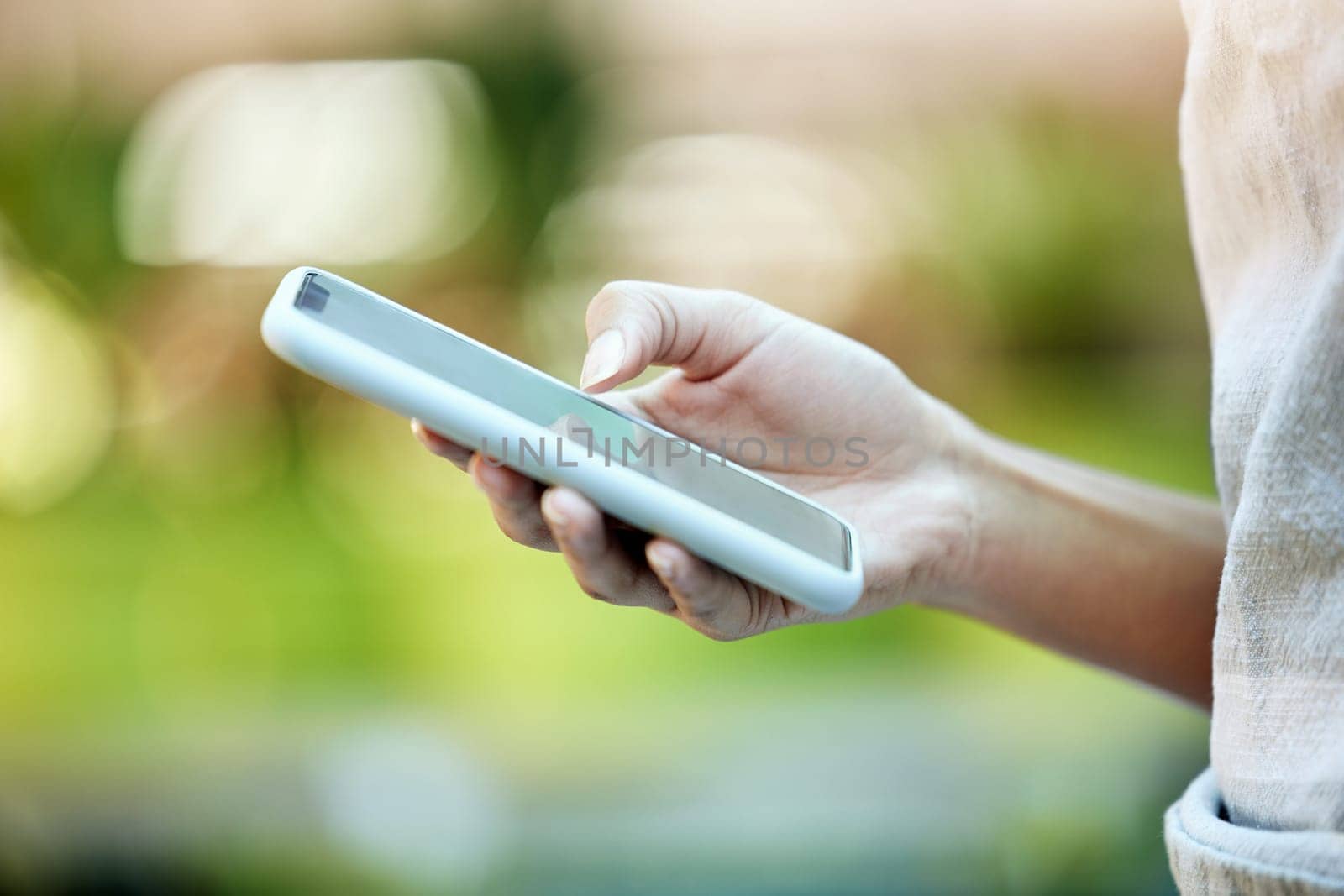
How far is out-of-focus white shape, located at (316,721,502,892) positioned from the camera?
1.87 m

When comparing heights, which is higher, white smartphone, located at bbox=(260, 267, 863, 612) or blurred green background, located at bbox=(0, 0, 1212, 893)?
white smartphone, located at bbox=(260, 267, 863, 612)

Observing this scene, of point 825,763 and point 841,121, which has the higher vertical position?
point 841,121

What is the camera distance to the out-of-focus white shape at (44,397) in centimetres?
199

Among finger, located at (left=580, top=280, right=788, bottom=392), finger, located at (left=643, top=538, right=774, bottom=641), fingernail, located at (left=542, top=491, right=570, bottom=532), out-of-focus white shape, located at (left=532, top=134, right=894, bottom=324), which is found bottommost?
out-of-focus white shape, located at (left=532, top=134, right=894, bottom=324)

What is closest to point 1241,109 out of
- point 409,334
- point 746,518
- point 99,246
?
point 746,518

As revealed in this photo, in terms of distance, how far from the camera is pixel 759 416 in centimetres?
74

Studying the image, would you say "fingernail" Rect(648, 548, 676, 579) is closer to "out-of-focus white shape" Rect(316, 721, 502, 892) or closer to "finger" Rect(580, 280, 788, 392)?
"finger" Rect(580, 280, 788, 392)

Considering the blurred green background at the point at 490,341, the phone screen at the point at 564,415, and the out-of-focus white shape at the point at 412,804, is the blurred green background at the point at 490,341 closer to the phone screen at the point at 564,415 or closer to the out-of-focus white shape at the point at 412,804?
the out-of-focus white shape at the point at 412,804

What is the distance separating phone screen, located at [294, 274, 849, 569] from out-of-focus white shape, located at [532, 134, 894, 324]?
54.8 inches

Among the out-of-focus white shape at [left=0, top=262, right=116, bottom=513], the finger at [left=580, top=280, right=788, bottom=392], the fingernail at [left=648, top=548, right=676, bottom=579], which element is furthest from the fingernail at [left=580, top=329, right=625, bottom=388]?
the out-of-focus white shape at [left=0, top=262, right=116, bottom=513]

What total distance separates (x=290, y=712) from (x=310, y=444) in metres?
0.48

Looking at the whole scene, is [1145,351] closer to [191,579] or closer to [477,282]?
[477,282]

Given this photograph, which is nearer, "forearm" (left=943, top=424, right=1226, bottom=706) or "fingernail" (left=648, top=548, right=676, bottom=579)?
"fingernail" (left=648, top=548, right=676, bottom=579)

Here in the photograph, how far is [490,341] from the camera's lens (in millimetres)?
2029
